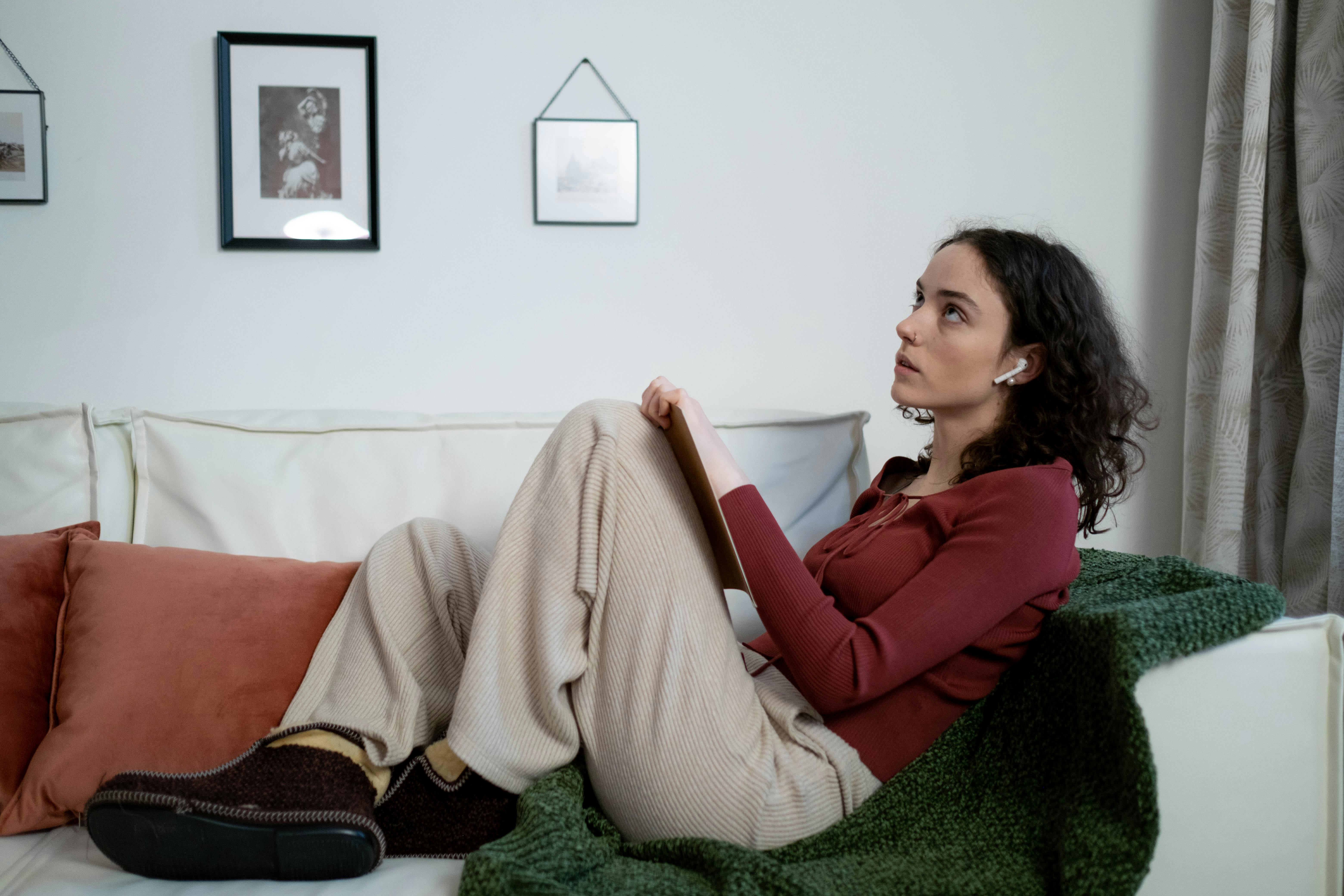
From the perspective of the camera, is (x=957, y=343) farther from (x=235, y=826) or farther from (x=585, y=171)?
(x=235, y=826)

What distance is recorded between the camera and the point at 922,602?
94 cm

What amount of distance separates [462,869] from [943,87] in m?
1.65

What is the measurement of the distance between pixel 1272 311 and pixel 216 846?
1927 mm

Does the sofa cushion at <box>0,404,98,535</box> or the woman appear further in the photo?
the sofa cushion at <box>0,404,98,535</box>

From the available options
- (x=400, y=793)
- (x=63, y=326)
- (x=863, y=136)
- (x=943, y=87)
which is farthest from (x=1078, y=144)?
(x=63, y=326)

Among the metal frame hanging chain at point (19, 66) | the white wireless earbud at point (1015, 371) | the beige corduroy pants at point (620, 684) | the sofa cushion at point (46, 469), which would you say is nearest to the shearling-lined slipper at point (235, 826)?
the beige corduroy pants at point (620, 684)

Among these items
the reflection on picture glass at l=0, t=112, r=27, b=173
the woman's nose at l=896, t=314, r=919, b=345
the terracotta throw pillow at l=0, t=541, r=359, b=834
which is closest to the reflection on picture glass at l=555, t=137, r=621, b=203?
the woman's nose at l=896, t=314, r=919, b=345

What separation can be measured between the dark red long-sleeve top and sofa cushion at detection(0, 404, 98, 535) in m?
1.01

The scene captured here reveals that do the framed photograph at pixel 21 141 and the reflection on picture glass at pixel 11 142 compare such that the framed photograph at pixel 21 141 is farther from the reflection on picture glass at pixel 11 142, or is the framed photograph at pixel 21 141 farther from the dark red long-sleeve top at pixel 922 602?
the dark red long-sleeve top at pixel 922 602

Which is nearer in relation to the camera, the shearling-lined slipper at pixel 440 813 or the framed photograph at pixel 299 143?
the shearling-lined slipper at pixel 440 813

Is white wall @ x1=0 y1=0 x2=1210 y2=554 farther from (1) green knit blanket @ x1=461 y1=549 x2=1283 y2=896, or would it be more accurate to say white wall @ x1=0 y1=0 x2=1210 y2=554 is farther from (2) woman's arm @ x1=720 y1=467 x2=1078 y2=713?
(1) green knit blanket @ x1=461 y1=549 x2=1283 y2=896

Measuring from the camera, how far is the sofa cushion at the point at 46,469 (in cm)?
130

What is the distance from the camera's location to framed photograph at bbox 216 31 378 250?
65.5 inches

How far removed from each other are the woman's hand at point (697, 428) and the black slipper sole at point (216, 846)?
0.52 metres
